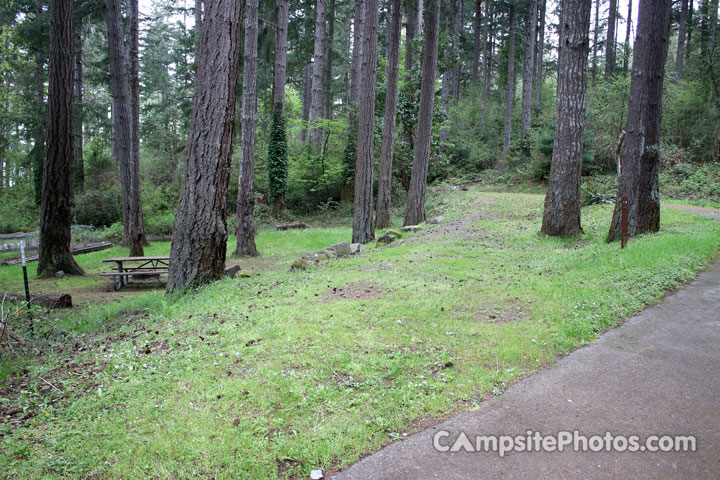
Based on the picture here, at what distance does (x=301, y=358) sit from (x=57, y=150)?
34.9 ft

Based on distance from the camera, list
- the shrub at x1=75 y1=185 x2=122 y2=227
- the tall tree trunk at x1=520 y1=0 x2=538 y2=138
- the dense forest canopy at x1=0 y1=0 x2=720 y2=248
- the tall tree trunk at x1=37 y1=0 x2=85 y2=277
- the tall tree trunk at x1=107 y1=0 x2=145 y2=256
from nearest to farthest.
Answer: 1. the tall tree trunk at x1=37 y1=0 x2=85 y2=277
2. the tall tree trunk at x1=107 y1=0 x2=145 y2=256
3. the dense forest canopy at x1=0 y1=0 x2=720 y2=248
4. the shrub at x1=75 y1=185 x2=122 y2=227
5. the tall tree trunk at x1=520 y1=0 x2=538 y2=138

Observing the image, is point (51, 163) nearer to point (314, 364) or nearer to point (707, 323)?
point (314, 364)

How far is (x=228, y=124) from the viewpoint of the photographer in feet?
26.4

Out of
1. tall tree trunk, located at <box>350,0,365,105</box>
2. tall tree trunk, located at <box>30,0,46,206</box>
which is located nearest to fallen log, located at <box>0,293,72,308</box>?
tall tree trunk, located at <box>30,0,46,206</box>

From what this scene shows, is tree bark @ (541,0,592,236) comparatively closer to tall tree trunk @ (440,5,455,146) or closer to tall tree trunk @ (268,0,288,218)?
tall tree trunk @ (440,5,455,146)

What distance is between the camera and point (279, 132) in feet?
74.8

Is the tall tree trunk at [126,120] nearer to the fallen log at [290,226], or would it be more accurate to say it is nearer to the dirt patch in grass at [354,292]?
the fallen log at [290,226]

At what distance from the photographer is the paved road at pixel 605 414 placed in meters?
2.84

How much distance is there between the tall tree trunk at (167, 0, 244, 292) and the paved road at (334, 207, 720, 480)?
5.76 meters

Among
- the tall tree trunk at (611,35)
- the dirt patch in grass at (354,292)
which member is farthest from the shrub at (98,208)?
the tall tree trunk at (611,35)

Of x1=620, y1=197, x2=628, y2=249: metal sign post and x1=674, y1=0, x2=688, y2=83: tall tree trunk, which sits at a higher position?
x1=674, y1=0, x2=688, y2=83: tall tree trunk

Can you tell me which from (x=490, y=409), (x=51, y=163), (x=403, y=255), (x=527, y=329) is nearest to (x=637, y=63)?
(x=403, y=255)

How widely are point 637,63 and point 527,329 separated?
26.4ft

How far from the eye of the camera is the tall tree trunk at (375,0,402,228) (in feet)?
44.5
